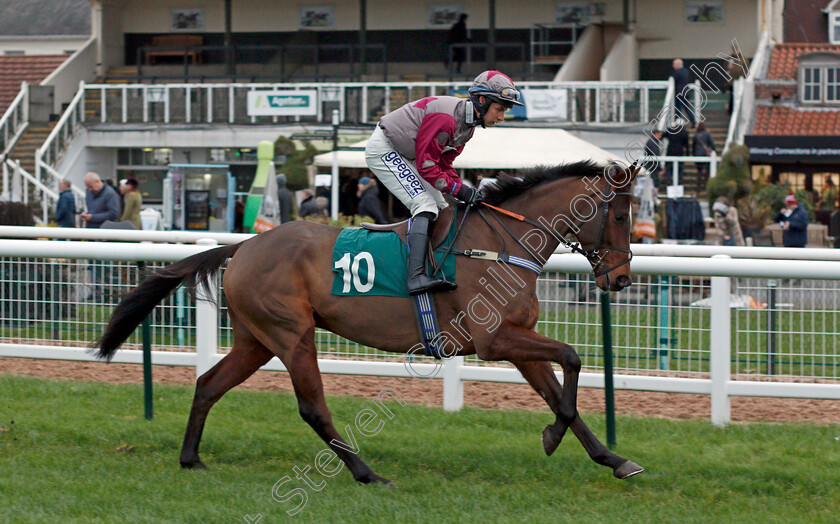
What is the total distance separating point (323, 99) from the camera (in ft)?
73.3

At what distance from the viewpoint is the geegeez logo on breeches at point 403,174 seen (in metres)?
5.12

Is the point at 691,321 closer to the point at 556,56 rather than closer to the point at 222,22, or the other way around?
the point at 556,56

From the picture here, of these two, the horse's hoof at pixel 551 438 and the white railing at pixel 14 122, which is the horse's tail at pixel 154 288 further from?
the white railing at pixel 14 122

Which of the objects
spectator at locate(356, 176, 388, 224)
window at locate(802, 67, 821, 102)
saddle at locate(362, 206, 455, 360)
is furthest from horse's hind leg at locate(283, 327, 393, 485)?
window at locate(802, 67, 821, 102)

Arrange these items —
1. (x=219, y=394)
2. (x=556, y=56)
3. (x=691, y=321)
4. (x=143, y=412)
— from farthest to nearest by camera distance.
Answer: (x=556, y=56)
(x=143, y=412)
(x=691, y=321)
(x=219, y=394)

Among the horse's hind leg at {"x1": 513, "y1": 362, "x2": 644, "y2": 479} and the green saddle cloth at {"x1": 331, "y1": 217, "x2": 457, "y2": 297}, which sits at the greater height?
the green saddle cloth at {"x1": 331, "y1": 217, "x2": 457, "y2": 297}

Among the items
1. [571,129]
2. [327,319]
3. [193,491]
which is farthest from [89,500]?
[571,129]

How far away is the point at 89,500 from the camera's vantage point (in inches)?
179

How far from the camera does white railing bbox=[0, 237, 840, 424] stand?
18.5ft

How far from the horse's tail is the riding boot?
1.06 m

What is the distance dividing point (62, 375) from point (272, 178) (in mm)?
5950

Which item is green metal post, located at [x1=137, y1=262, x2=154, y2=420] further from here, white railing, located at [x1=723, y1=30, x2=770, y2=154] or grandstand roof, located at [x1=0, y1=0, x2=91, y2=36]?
grandstand roof, located at [x1=0, y1=0, x2=91, y2=36]

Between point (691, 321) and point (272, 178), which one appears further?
point (272, 178)

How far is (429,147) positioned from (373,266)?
24.9 inches
